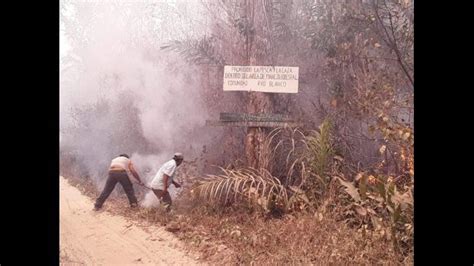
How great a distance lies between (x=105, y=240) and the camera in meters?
2.92

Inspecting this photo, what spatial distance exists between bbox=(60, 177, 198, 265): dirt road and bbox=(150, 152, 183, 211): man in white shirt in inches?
8.1

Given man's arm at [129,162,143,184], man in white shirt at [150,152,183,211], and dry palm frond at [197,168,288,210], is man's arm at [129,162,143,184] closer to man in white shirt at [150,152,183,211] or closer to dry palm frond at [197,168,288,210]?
man in white shirt at [150,152,183,211]

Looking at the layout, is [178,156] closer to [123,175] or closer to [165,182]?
[165,182]

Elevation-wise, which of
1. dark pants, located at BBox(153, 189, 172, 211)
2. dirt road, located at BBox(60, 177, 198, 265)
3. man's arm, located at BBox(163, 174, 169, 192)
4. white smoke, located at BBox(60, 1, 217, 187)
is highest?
white smoke, located at BBox(60, 1, 217, 187)

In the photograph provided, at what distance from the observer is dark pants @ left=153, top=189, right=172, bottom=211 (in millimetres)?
2957

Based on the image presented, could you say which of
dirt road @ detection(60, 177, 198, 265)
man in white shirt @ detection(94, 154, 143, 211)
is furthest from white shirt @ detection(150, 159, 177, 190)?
dirt road @ detection(60, 177, 198, 265)

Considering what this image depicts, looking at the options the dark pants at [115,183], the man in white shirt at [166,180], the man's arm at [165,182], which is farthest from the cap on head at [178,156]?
the dark pants at [115,183]

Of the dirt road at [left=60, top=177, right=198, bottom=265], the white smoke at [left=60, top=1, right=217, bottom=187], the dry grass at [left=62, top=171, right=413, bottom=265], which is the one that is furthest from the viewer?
the white smoke at [left=60, top=1, right=217, bottom=187]

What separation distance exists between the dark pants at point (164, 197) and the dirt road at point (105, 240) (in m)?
0.16

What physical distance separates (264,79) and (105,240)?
1509mm

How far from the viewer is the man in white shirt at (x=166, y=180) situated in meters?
2.94

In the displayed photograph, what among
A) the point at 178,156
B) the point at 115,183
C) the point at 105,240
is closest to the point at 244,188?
the point at 178,156
